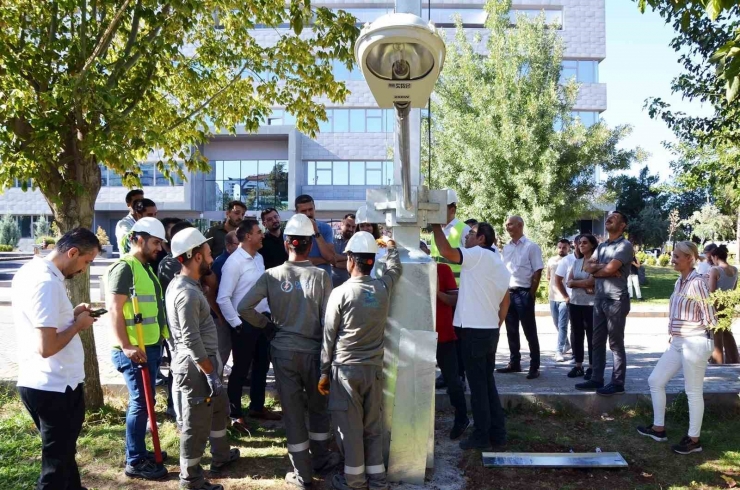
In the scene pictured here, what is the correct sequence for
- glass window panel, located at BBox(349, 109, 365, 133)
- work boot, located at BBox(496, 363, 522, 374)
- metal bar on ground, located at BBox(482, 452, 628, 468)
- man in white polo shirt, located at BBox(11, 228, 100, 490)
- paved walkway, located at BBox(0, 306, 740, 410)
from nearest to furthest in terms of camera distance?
man in white polo shirt, located at BBox(11, 228, 100, 490) < metal bar on ground, located at BBox(482, 452, 628, 468) < paved walkway, located at BBox(0, 306, 740, 410) < work boot, located at BBox(496, 363, 522, 374) < glass window panel, located at BBox(349, 109, 365, 133)

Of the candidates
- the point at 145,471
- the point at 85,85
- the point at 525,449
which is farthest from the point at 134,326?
the point at 525,449

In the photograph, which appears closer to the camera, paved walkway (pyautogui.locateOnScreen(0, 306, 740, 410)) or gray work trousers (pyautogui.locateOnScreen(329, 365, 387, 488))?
gray work trousers (pyautogui.locateOnScreen(329, 365, 387, 488))

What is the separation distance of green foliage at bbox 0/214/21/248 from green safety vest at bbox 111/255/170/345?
45464 millimetres

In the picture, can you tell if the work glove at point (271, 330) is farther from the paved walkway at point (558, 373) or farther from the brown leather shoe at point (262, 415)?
the paved walkway at point (558, 373)

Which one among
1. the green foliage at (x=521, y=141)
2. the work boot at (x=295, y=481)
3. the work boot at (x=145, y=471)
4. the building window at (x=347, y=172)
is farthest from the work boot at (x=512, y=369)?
the building window at (x=347, y=172)

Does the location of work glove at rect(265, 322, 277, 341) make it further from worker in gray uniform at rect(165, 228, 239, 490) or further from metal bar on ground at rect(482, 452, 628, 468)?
metal bar on ground at rect(482, 452, 628, 468)

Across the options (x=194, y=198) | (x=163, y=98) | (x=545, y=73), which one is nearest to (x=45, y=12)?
(x=163, y=98)

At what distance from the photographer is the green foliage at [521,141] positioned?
20125 mm

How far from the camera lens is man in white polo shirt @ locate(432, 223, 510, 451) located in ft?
18.5

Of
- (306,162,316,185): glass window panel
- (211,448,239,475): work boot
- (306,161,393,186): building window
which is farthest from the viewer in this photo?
(306,162,316,185): glass window panel

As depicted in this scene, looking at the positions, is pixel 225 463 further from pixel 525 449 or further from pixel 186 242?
pixel 525 449

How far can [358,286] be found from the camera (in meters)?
4.63

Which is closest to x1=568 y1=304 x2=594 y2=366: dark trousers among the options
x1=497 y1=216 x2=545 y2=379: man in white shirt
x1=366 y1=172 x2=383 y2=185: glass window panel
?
x1=497 y1=216 x2=545 y2=379: man in white shirt

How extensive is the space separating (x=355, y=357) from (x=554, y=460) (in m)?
2.16
